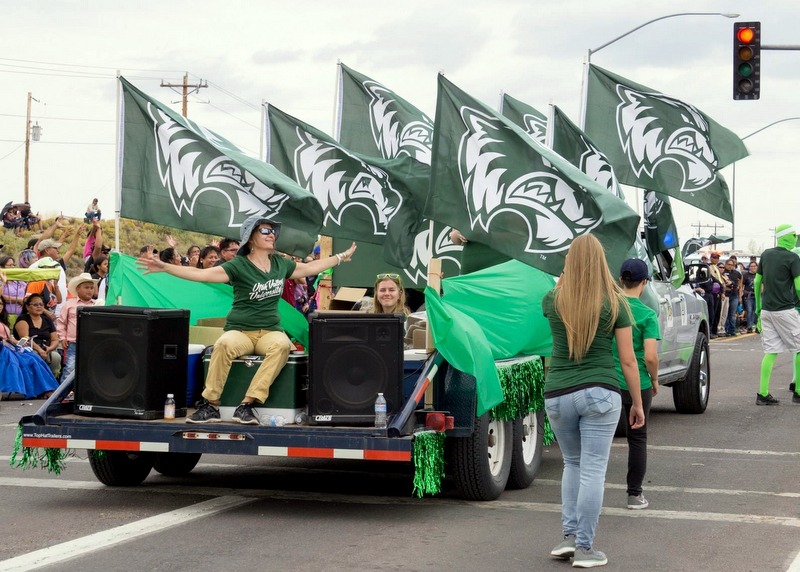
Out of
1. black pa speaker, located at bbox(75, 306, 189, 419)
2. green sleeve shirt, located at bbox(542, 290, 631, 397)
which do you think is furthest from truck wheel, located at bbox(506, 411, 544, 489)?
black pa speaker, located at bbox(75, 306, 189, 419)

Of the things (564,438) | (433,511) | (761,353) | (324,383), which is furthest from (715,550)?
(761,353)

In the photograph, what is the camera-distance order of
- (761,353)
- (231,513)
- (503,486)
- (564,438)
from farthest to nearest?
(761,353) → (503,486) → (231,513) → (564,438)

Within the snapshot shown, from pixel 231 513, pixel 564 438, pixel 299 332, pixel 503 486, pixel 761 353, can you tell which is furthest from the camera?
pixel 761 353

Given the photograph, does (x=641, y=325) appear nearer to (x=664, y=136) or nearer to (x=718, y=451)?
(x=718, y=451)

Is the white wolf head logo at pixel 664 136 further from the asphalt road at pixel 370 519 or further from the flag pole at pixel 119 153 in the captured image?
the flag pole at pixel 119 153

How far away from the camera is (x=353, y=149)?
1509cm

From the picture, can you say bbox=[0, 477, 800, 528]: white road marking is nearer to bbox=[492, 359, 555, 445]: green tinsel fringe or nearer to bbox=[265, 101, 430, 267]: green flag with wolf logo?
bbox=[492, 359, 555, 445]: green tinsel fringe

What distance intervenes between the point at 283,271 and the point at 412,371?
1198 millimetres

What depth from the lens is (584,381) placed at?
21.9 ft

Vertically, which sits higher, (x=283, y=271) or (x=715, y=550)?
(x=283, y=271)

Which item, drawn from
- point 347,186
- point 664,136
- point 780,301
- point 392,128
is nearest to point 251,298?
point 347,186

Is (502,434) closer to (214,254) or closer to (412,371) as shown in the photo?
(412,371)

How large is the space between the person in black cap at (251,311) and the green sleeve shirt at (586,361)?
223 centimetres

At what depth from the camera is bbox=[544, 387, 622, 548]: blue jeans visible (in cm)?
664
